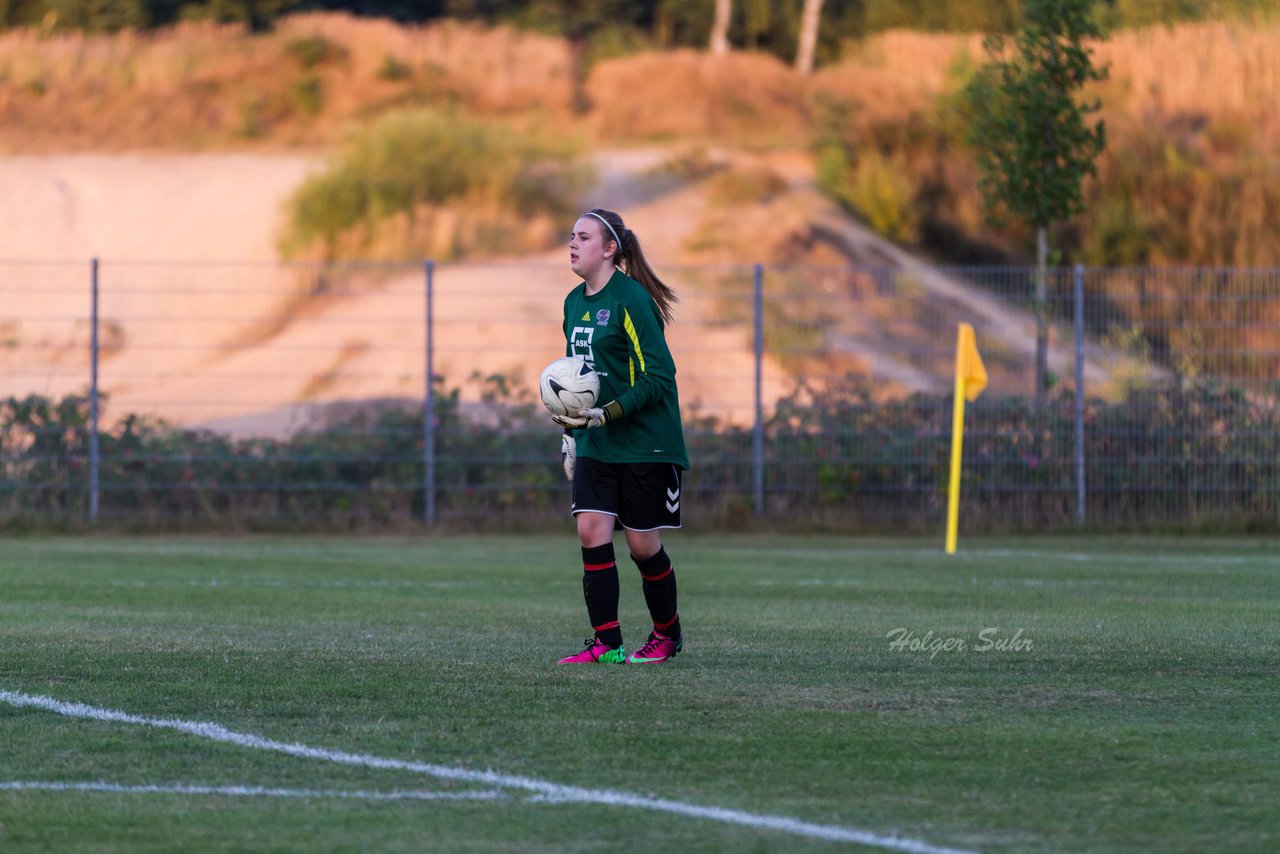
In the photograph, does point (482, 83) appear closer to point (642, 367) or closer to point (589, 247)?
point (589, 247)

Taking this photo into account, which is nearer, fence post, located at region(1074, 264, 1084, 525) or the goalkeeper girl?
the goalkeeper girl

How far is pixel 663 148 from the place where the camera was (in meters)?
34.8

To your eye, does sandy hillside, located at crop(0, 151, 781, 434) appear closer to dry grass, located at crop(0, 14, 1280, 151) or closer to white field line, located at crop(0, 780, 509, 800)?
dry grass, located at crop(0, 14, 1280, 151)

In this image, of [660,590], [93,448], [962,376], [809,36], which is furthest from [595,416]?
[809,36]

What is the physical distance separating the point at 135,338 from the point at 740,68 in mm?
17436

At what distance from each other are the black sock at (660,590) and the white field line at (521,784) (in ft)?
7.08

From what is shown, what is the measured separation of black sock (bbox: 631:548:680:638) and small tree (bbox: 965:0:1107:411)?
11.1m

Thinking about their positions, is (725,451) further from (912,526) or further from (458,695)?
(458,695)

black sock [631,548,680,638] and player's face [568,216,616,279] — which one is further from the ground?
player's face [568,216,616,279]

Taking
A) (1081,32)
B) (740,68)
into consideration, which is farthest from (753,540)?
(740,68)

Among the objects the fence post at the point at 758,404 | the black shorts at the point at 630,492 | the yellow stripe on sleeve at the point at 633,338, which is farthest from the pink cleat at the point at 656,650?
the fence post at the point at 758,404

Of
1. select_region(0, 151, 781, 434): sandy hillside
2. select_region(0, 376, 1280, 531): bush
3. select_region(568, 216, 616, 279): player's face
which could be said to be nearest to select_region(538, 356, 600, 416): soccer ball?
select_region(568, 216, 616, 279): player's face

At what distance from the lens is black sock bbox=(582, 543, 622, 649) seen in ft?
24.4

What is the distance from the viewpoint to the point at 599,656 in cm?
746
